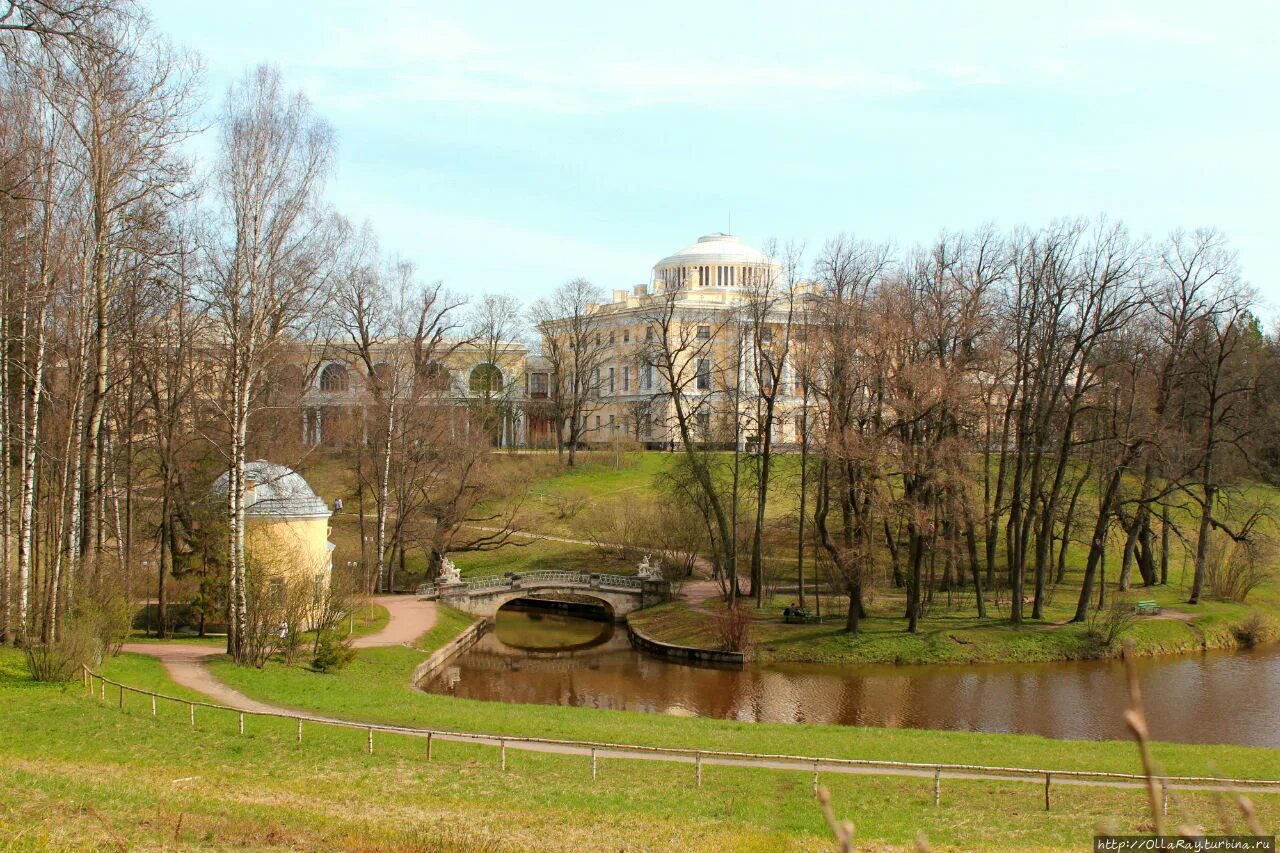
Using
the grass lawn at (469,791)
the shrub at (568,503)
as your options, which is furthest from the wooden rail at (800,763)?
the shrub at (568,503)

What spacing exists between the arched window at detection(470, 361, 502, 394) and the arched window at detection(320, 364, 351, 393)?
7.64m

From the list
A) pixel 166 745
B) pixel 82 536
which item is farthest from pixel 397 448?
pixel 166 745

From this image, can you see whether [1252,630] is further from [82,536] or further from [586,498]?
[82,536]

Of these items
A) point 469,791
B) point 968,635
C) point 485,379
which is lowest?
point 968,635

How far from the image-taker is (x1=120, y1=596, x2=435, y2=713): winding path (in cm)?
2178

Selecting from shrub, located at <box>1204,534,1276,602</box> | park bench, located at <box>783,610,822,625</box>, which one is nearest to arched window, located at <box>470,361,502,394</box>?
park bench, located at <box>783,610,822,625</box>

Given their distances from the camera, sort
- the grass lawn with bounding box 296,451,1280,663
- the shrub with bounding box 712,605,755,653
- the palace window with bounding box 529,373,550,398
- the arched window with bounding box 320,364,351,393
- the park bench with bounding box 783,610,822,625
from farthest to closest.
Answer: the palace window with bounding box 529,373,550,398 → the arched window with bounding box 320,364,351,393 → the park bench with bounding box 783,610,822,625 → the shrub with bounding box 712,605,755,653 → the grass lawn with bounding box 296,451,1280,663

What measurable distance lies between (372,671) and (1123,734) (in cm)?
1822

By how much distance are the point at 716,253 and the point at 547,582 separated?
42708 mm

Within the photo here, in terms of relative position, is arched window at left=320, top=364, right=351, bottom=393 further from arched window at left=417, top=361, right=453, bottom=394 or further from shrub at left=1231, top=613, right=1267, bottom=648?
shrub at left=1231, top=613, right=1267, bottom=648

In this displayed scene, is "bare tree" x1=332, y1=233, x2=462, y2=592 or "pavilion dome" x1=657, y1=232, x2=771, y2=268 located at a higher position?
"pavilion dome" x1=657, y1=232, x2=771, y2=268

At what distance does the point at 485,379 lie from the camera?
63.4 meters

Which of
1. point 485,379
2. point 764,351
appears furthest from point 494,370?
point 764,351

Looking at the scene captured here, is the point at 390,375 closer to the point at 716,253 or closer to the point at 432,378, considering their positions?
the point at 432,378
